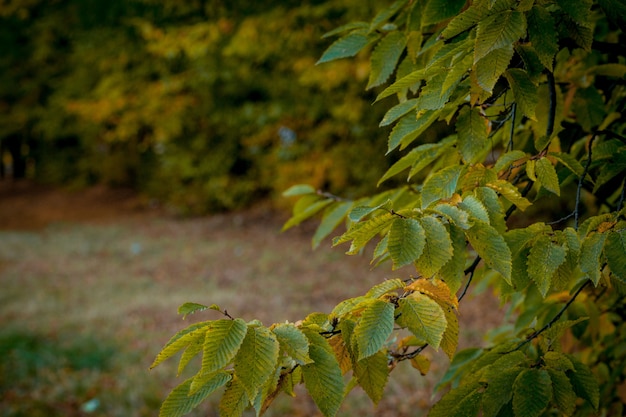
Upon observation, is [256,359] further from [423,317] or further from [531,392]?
[531,392]

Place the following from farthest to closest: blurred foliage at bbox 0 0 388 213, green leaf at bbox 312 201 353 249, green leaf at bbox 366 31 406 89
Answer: blurred foliage at bbox 0 0 388 213 < green leaf at bbox 312 201 353 249 < green leaf at bbox 366 31 406 89

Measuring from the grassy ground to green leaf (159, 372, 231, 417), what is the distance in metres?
1.69

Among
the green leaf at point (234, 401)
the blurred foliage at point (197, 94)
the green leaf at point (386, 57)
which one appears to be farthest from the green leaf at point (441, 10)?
the blurred foliage at point (197, 94)

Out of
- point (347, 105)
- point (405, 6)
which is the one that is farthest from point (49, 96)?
point (405, 6)

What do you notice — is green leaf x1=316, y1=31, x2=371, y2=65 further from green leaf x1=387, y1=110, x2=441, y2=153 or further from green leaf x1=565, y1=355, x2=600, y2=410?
green leaf x1=565, y1=355, x2=600, y2=410

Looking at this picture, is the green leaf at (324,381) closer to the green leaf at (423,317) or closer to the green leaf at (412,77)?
the green leaf at (423,317)

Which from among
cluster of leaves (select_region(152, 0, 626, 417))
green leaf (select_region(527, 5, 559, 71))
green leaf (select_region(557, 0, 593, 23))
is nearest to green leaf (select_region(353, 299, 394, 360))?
cluster of leaves (select_region(152, 0, 626, 417))

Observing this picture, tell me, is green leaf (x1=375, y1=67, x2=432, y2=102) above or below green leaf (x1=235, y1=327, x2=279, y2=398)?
above

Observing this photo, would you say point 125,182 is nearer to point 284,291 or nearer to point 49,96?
point 49,96

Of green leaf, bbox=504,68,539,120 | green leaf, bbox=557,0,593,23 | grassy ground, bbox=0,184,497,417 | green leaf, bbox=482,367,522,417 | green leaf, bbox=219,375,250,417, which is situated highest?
green leaf, bbox=557,0,593,23

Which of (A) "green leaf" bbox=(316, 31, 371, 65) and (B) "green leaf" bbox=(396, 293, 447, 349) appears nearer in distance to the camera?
(B) "green leaf" bbox=(396, 293, 447, 349)

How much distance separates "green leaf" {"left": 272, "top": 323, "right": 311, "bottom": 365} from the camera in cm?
92

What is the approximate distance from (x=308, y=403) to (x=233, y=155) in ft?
33.4

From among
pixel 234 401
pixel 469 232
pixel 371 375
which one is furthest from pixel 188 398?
pixel 469 232
